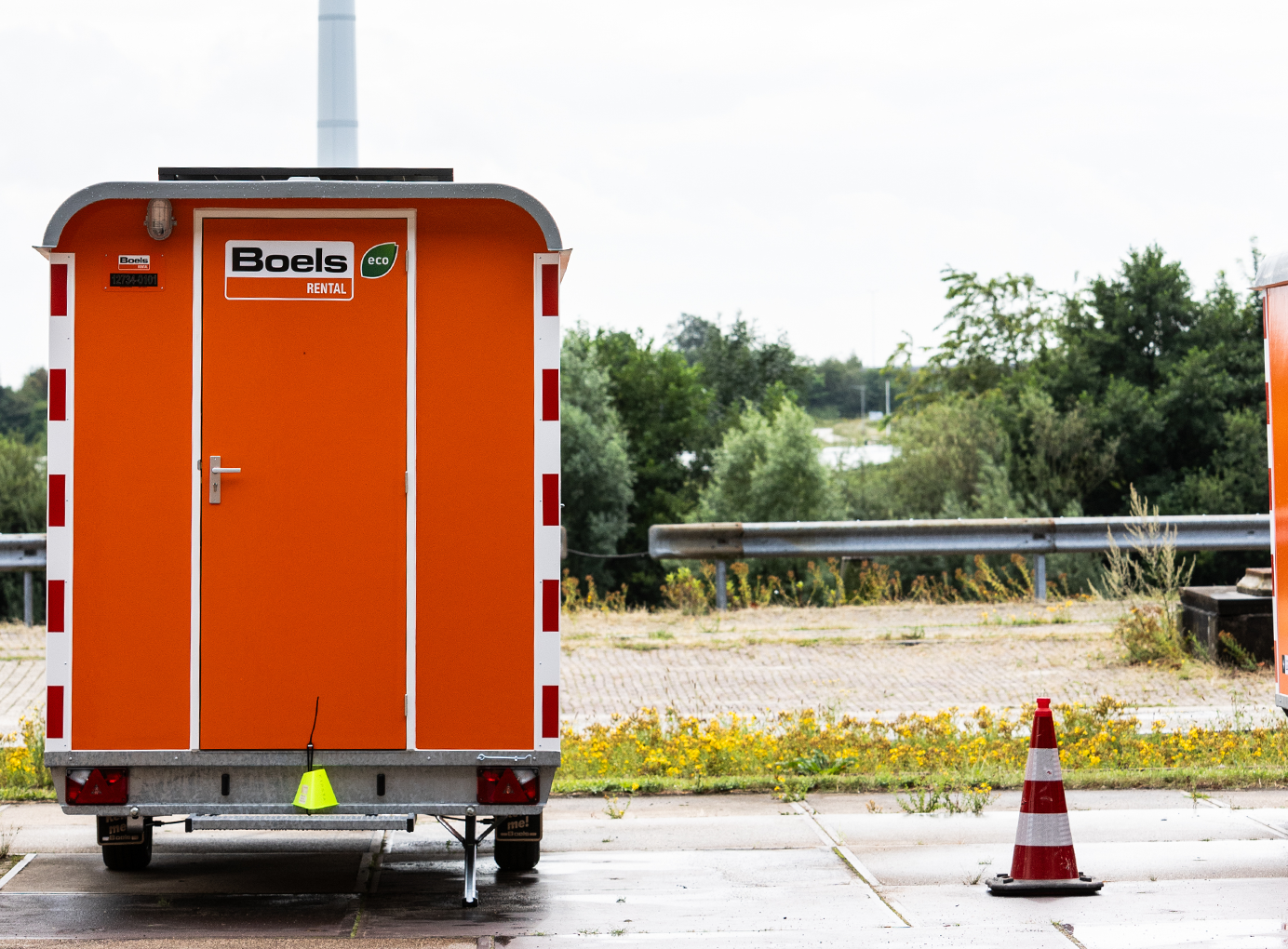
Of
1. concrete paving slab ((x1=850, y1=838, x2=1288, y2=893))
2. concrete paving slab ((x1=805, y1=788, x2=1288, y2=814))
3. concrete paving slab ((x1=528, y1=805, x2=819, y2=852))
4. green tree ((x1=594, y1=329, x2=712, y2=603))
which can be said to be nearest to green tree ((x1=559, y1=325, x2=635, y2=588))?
green tree ((x1=594, y1=329, x2=712, y2=603))

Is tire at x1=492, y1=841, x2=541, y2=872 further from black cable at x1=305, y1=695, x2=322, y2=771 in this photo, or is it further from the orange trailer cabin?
black cable at x1=305, y1=695, x2=322, y2=771

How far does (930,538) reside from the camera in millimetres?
14773

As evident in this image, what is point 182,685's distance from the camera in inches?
226

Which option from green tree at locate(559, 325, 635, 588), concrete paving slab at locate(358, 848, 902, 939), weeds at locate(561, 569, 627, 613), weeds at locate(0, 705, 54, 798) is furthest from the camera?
green tree at locate(559, 325, 635, 588)

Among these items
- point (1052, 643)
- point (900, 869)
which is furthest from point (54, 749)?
point (1052, 643)

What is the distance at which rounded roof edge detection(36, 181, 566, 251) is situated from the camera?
566 centimetres

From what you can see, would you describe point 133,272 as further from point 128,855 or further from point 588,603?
point 588,603

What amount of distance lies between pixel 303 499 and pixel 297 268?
36.8 inches

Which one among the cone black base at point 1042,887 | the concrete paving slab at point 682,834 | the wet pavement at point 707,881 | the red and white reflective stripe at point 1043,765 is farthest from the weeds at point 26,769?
the red and white reflective stripe at point 1043,765

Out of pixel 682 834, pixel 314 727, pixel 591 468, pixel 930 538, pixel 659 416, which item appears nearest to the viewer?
pixel 314 727

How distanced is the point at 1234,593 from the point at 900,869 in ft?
20.7

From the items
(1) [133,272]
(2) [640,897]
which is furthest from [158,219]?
(2) [640,897]

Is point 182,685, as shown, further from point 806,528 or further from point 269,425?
point 806,528

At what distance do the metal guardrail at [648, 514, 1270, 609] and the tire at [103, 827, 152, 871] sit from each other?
27.0 ft
